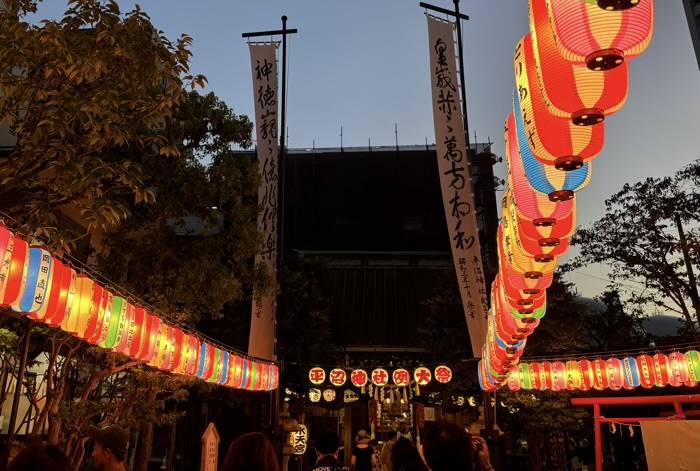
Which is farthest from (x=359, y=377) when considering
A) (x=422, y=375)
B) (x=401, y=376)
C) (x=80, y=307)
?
(x=80, y=307)

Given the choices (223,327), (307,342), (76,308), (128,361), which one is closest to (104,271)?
(128,361)

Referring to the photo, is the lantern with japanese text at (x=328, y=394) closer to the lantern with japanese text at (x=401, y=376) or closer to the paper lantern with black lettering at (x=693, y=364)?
the lantern with japanese text at (x=401, y=376)

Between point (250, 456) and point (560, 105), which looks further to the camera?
point (560, 105)

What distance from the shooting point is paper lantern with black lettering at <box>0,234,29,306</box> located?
4898 mm

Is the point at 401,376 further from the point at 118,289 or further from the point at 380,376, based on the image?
the point at 118,289

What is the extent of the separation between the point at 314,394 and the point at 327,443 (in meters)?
15.1

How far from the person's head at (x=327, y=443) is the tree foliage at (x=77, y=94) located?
310cm

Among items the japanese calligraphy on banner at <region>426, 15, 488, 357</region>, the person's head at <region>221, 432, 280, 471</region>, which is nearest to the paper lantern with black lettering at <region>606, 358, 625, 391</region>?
the japanese calligraphy on banner at <region>426, 15, 488, 357</region>

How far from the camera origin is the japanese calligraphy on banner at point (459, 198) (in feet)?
44.1

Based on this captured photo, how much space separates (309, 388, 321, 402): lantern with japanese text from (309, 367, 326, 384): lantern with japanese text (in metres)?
1.22

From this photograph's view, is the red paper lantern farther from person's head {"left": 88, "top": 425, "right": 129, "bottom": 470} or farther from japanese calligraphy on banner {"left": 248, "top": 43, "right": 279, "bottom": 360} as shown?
person's head {"left": 88, "top": 425, "right": 129, "bottom": 470}

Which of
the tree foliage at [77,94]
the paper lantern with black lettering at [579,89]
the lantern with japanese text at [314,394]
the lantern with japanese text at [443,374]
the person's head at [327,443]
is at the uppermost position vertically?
the tree foliage at [77,94]

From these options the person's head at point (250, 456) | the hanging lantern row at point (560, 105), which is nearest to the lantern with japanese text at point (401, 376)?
the hanging lantern row at point (560, 105)

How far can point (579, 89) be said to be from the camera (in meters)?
3.47
